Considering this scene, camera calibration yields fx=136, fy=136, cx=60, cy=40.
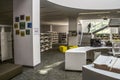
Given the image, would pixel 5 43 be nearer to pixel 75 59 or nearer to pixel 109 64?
pixel 75 59

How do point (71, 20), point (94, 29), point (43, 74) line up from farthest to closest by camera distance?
point (94, 29), point (71, 20), point (43, 74)

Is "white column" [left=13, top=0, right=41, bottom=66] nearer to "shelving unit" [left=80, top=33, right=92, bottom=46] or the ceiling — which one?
the ceiling

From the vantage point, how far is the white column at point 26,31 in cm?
540

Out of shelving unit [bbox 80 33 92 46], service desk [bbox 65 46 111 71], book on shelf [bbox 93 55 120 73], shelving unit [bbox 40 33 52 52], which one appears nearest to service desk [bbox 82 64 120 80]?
book on shelf [bbox 93 55 120 73]

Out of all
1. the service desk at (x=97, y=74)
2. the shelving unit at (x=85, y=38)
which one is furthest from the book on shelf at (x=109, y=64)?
the shelving unit at (x=85, y=38)

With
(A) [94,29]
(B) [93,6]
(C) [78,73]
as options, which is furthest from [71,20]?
(C) [78,73]

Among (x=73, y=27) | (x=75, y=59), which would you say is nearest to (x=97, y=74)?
(x=75, y=59)

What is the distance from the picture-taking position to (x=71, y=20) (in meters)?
12.4

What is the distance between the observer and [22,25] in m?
5.61

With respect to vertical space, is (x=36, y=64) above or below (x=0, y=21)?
below

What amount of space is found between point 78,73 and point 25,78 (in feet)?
6.05

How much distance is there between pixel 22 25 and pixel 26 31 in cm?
35

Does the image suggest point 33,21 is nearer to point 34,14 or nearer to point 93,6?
point 34,14

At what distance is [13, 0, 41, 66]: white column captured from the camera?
540cm
